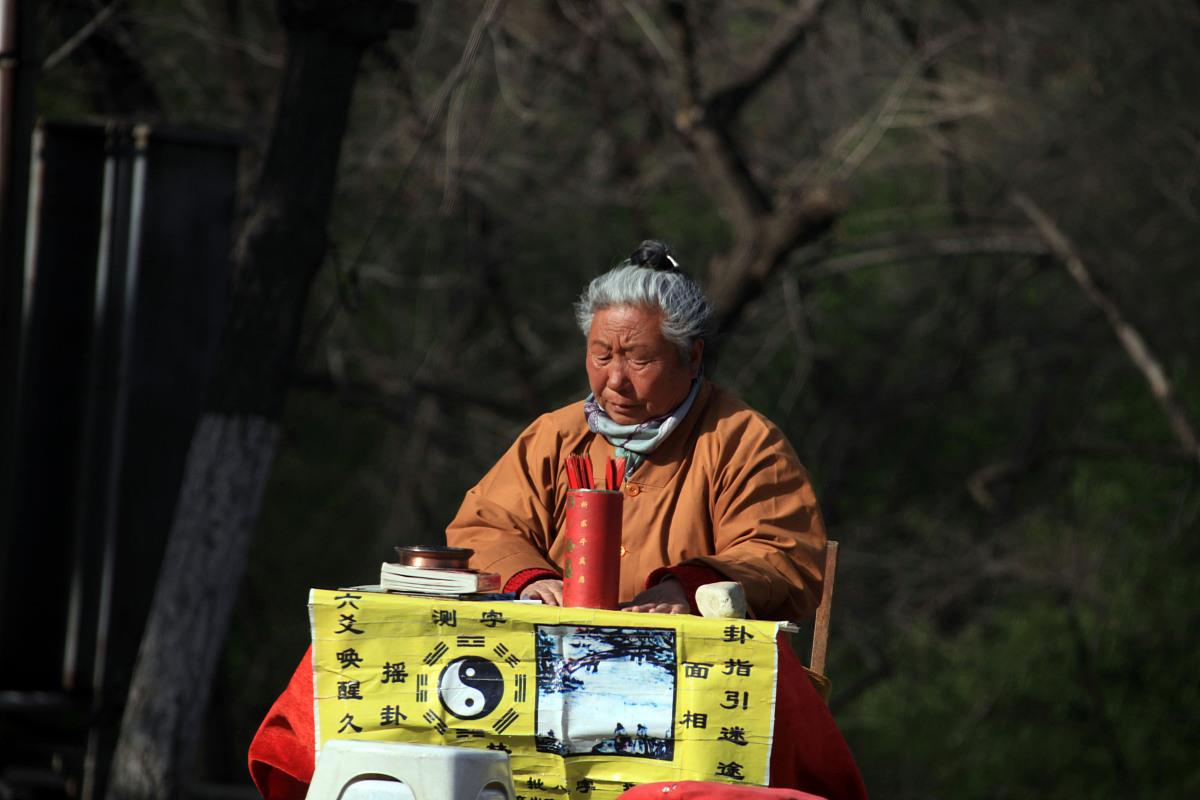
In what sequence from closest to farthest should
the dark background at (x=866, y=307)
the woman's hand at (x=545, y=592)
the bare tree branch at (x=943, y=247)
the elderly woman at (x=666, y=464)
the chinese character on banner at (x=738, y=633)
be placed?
the chinese character on banner at (x=738, y=633) → the woman's hand at (x=545, y=592) → the elderly woman at (x=666, y=464) → the dark background at (x=866, y=307) → the bare tree branch at (x=943, y=247)

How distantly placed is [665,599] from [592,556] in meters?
0.20

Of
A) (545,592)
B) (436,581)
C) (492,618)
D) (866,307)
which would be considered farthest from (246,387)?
(866,307)

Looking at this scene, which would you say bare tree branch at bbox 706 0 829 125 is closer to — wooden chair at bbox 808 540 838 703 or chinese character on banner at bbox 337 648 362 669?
wooden chair at bbox 808 540 838 703

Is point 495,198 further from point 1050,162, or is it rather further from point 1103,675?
point 1103,675

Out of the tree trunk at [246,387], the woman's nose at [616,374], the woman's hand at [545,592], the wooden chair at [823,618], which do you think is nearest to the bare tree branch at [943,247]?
the tree trunk at [246,387]

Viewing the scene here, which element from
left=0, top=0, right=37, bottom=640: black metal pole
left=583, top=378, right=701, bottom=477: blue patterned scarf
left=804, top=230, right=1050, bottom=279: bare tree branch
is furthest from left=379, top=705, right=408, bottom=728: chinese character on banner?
left=804, top=230, right=1050, bottom=279: bare tree branch

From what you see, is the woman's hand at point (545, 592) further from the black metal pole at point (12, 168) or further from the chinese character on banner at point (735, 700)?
the black metal pole at point (12, 168)

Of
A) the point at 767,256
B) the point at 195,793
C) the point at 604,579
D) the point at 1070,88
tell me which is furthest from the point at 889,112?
the point at 604,579

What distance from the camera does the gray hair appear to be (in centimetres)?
352

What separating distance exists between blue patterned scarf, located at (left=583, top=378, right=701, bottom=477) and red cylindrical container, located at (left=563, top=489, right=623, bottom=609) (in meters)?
0.43

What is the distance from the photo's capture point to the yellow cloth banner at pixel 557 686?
304 centimetres

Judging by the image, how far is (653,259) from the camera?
3635mm

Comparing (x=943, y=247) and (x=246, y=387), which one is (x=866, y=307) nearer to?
(x=943, y=247)

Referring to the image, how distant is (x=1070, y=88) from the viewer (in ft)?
33.4
